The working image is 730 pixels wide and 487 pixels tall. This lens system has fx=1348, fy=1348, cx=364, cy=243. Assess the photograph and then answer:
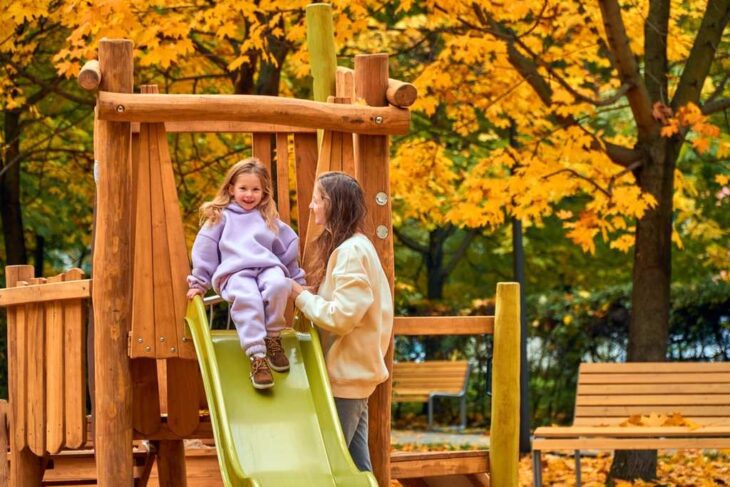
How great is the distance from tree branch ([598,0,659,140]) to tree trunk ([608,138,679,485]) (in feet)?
0.57

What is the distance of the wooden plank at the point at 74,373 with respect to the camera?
686 centimetres

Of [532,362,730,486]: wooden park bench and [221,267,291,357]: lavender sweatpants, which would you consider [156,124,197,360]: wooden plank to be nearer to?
[221,267,291,357]: lavender sweatpants

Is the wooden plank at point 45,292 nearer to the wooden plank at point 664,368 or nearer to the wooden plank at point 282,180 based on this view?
the wooden plank at point 282,180

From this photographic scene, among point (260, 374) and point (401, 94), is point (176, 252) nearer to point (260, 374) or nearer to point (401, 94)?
point (260, 374)

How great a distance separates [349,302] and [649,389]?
4.49 metres

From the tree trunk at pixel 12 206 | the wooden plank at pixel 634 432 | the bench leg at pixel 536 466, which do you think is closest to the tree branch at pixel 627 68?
the wooden plank at pixel 634 432

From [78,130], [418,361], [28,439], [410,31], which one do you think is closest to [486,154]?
[410,31]

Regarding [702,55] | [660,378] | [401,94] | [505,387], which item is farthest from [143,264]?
[702,55]

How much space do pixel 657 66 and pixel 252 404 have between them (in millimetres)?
6597

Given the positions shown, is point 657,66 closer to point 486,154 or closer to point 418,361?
point 486,154

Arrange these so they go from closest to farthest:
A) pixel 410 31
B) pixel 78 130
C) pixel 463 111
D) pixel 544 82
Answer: pixel 544 82 → pixel 463 111 → pixel 410 31 → pixel 78 130

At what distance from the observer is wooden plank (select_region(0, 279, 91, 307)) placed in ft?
22.0

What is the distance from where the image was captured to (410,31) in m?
15.3

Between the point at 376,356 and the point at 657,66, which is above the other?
the point at 657,66
